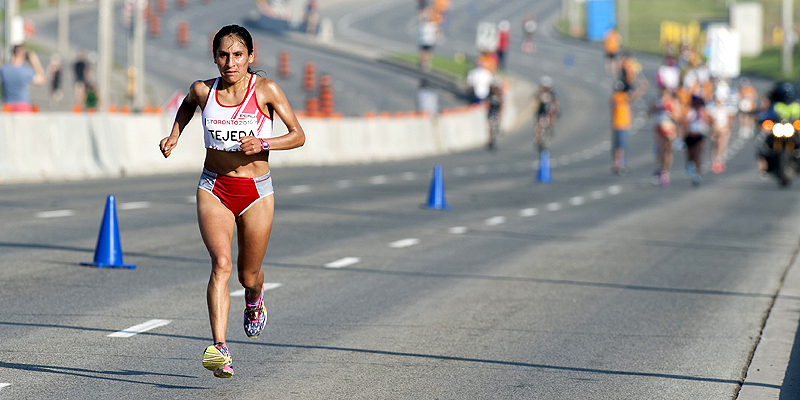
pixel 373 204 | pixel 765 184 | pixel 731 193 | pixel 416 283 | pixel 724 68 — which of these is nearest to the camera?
pixel 416 283

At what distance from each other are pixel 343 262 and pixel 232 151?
19.5 ft

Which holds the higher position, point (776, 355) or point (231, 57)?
point (231, 57)

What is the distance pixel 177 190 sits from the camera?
21.0m

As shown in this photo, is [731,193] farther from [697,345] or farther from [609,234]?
[697,345]

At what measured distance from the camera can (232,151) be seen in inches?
273

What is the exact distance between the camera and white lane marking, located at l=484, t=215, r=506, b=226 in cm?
1786

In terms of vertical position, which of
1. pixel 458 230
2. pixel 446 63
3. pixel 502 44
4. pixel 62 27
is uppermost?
A: pixel 62 27

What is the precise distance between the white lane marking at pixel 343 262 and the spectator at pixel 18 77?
9.34 metres

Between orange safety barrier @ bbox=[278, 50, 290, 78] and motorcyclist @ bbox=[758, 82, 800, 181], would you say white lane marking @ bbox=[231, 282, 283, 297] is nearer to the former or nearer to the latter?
motorcyclist @ bbox=[758, 82, 800, 181]

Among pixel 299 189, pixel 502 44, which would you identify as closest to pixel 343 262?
pixel 299 189

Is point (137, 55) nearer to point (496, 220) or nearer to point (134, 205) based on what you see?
point (134, 205)

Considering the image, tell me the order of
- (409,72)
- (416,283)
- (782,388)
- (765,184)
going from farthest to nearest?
1. (409,72)
2. (765,184)
3. (416,283)
4. (782,388)

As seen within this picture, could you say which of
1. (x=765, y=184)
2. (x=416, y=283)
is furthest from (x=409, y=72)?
(x=416, y=283)

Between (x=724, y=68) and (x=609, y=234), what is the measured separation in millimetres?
40970
